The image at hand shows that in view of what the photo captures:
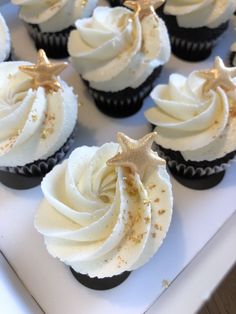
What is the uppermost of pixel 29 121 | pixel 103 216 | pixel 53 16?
pixel 53 16

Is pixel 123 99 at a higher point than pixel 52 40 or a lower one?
lower

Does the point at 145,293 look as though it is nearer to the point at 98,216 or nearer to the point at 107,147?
the point at 98,216

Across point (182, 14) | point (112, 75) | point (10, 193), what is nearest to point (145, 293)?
point (10, 193)

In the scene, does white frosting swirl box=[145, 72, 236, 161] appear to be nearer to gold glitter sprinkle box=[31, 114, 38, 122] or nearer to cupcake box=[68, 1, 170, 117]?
cupcake box=[68, 1, 170, 117]

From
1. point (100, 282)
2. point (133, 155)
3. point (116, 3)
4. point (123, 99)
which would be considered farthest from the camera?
point (116, 3)

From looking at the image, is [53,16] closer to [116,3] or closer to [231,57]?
[116,3]

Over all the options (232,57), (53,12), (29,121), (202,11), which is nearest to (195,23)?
(202,11)
